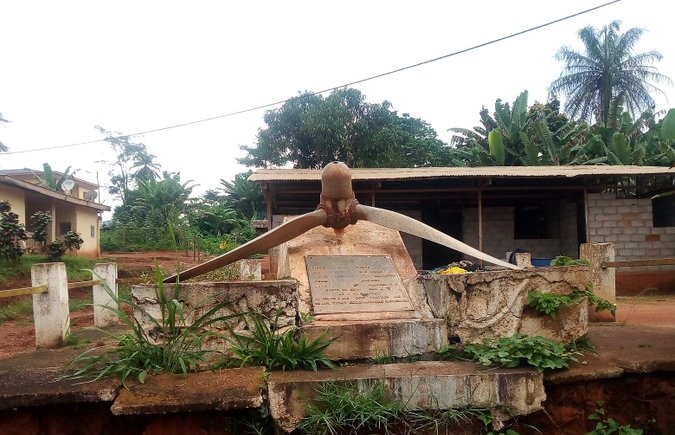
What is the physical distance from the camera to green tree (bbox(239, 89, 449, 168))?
20.6m

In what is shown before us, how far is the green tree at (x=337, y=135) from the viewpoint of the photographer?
67.7 feet

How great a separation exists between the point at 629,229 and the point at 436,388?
9.92 metres

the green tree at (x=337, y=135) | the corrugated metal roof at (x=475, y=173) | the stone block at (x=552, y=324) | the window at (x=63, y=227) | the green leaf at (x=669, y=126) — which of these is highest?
the green tree at (x=337, y=135)

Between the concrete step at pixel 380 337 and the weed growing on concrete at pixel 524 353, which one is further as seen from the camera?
the concrete step at pixel 380 337

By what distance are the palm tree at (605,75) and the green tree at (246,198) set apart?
51.5 ft

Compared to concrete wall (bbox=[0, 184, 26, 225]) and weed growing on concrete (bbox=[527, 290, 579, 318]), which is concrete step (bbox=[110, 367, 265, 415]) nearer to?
weed growing on concrete (bbox=[527, 290, 579, 318])

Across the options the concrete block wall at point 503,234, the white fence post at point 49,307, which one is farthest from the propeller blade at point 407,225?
the concrete block wall at point 503,234

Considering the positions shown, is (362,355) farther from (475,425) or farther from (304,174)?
(304,174)

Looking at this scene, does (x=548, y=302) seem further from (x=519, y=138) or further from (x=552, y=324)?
(x=519, y=138)

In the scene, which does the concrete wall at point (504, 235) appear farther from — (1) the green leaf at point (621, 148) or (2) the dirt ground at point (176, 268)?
(1) the green leaf at point (621, 148)

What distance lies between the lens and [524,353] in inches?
129

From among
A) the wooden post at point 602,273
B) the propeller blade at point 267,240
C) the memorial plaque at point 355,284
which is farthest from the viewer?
the wooden post at point 602,273

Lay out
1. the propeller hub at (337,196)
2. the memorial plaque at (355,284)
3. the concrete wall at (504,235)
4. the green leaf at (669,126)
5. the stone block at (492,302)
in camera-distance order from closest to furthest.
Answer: the stone block at (492,302) < the memorial plaque at (355,284) < the propeller hub at (337,196) < the concrete wall at (504,235) < the green leaf at (669,126)

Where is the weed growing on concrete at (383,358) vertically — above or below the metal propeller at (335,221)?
below
